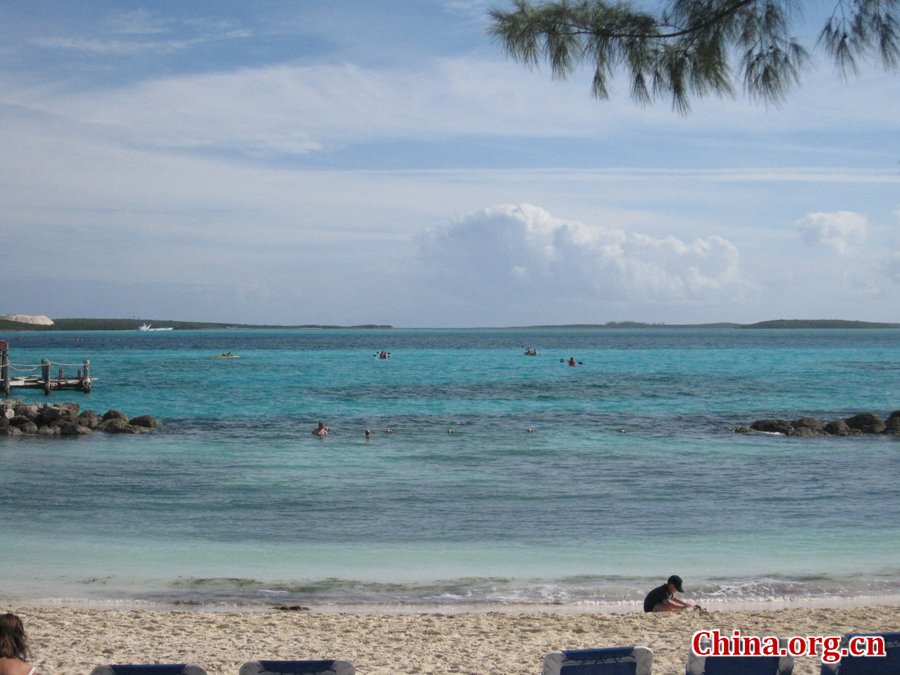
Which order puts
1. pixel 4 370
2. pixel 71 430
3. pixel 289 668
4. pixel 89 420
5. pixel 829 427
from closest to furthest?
pixel 289 668 → pixel 71 430 → pixel 829 427 → pixel 89 420 → pixel 4 370

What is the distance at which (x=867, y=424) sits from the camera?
2581 centimetres

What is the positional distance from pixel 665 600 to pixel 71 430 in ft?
71.3

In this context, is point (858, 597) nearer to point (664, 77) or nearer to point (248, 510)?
point (664, 77)

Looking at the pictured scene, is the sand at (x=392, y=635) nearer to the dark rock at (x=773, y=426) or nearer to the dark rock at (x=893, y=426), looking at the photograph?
the dark rock at (x=773, y=426)

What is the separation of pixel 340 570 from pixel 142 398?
31421mm

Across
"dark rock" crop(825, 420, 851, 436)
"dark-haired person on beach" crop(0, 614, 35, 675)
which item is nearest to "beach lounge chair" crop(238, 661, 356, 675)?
"dark-haired person on beach" crop(0, 614, 35, 675)

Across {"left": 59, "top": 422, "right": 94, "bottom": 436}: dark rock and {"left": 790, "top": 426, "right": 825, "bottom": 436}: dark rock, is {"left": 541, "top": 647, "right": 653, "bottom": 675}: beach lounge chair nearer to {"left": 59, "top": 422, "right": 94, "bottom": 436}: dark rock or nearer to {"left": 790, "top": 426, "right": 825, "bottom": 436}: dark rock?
{"left": 790, "top": 426, "right": 825, "bottom": 436}: dark rock

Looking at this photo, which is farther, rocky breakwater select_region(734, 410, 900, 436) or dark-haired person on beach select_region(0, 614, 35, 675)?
rocky breakwater select_region(734, 410, 900, 436)

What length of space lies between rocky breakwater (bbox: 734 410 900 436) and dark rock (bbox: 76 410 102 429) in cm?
2126

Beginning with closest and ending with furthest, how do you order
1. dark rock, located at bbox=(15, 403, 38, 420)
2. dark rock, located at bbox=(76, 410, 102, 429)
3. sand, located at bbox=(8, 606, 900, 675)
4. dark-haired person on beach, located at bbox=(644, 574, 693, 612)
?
sand, located at bbox=(8, 606, 900, 675) → dark-haired person on beach, located at bbox=(644, 574, 693, 612) → dark rock, located at bbox=(76, 410, 102, 429) → dark rock, located at bbox=(15, 403, 38, 420)

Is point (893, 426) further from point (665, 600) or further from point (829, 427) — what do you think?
point (665, 600)

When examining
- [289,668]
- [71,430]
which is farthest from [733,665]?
[71,430]

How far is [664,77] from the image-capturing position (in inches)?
311

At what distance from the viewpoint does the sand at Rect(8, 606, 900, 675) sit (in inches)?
270
